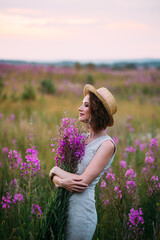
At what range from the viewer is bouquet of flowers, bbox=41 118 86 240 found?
198 centimetres

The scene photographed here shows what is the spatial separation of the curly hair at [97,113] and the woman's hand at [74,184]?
46 cm

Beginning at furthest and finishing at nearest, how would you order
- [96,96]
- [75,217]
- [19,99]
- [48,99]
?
[48,99] < [19,99] < [96,96] < [75,217]

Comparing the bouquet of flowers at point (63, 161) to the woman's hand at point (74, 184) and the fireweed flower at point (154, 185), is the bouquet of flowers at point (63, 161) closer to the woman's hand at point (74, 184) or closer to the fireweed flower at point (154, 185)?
the woman's hand at point (74, 184)

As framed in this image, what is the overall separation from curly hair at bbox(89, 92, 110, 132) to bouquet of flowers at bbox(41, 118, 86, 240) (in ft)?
0.59

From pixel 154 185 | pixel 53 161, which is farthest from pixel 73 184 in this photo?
pixel 154 185

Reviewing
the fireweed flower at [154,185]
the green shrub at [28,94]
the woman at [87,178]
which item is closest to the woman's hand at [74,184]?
the woman at [87,178]

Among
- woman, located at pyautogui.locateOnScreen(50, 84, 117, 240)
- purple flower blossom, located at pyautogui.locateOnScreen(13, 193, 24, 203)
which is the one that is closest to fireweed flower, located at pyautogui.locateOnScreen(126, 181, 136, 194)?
woman, located at pyautogui.locateOnScreen(50, 84, 117, 240)

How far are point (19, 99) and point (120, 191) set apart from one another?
8.99 meters

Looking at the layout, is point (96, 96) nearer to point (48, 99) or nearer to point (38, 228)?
point (38, 228)

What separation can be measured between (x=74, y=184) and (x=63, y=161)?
201 millimetres

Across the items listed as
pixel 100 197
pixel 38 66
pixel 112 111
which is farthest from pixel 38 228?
pixel 38 66

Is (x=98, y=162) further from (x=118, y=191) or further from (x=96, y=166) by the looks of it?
(x=118, y=191)

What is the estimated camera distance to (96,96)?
7.18 feet

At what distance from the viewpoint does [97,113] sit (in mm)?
2158
